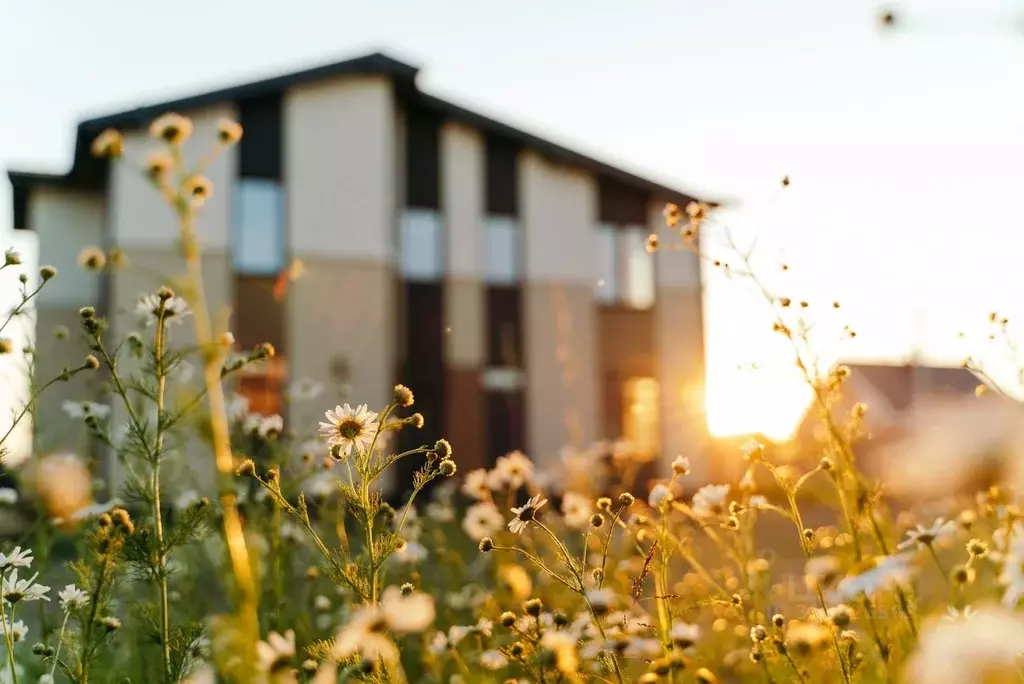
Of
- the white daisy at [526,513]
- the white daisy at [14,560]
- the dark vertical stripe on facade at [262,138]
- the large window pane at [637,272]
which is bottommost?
the white daisy at [14,560]

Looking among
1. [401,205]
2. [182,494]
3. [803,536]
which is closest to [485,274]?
[401,205]

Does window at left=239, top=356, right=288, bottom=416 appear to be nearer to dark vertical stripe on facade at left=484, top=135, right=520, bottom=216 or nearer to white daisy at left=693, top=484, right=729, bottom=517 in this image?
dark vertical stripe on facade at left=484, top=135, right=520, bottom=216

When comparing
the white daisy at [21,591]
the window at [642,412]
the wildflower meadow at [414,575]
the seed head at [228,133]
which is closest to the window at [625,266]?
the window at [642,412]

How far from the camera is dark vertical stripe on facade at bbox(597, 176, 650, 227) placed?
699 inches

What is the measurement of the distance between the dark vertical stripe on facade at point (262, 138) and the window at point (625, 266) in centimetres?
621

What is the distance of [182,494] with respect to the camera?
5059 millimetres

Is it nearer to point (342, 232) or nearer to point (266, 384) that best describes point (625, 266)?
point (342, 232)

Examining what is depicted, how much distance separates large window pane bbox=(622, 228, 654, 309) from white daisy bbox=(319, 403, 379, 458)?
15.3 meters

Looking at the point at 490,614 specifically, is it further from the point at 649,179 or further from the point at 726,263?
the point at 649,179

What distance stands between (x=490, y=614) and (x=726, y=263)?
55.3 inches

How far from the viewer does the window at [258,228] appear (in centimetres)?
1496

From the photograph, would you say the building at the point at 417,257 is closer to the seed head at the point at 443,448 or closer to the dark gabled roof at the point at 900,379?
the seed head at the point at 443,448

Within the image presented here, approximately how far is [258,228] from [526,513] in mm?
13670

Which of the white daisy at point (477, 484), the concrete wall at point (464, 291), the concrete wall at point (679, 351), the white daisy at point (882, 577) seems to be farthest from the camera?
the concrete wall at point (679, 351)
